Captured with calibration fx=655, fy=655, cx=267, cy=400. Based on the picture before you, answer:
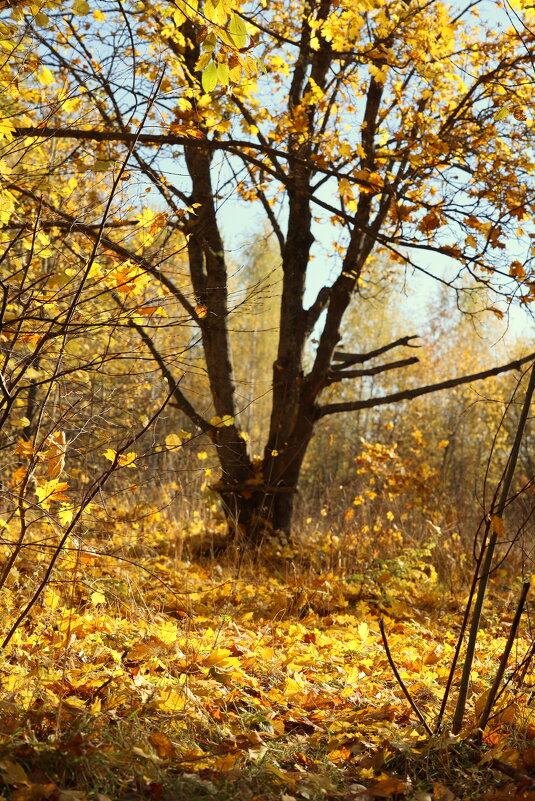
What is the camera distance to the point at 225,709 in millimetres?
2297

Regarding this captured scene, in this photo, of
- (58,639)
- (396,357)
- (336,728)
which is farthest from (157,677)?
(396,357)

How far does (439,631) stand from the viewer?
4242 millimetres

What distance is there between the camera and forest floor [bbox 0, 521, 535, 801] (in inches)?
69.4

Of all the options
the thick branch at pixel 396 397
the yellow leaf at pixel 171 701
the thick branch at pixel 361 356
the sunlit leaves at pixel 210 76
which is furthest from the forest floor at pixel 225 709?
the thick branch at pixel 361 356

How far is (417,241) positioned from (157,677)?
2.51m

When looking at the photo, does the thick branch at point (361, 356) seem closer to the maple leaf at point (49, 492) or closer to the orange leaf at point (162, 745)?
the maple leaf at point (49, 492)

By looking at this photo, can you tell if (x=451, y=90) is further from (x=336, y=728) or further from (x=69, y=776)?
(x=69, y=776)

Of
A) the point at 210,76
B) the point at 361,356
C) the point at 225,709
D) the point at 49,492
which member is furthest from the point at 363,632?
the point at 361,356

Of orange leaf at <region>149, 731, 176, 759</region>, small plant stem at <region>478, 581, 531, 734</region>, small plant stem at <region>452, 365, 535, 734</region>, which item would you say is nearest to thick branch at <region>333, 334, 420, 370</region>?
small plant stem at <region>452, 365, 535, 734</region>

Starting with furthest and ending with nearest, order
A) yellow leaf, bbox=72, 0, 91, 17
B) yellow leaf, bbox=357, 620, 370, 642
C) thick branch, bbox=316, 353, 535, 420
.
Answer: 1. thick branch, bbox=316, 353, 535, 420
2. yellow leaf, bbox=357, 620, 370, 642
3. yellow leaf, bbox=72, 0, 91, 17

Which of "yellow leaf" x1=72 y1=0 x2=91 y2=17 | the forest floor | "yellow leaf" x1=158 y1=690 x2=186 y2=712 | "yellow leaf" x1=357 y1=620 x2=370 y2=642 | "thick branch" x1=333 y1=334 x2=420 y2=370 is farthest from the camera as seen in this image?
"thick branch" x1=333 y1=334 x2=420 y2=370

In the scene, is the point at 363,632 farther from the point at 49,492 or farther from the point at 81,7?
the point at 81,7

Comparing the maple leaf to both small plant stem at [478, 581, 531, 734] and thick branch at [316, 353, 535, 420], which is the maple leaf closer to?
small plant stem at [478, 581, 531, 734]

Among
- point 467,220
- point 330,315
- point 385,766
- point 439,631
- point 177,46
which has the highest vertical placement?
point 177,46
